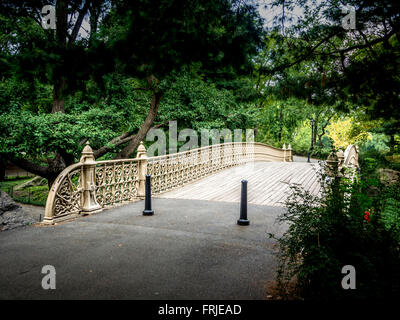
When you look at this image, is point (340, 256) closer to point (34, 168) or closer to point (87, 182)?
point (87, 182)

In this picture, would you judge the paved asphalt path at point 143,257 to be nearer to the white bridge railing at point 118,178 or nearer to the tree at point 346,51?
the white bridge railing at point 118,178

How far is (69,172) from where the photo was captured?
768 centimetres

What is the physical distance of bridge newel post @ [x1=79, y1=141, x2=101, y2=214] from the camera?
26.4ft

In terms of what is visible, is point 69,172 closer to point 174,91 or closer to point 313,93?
point 313,93

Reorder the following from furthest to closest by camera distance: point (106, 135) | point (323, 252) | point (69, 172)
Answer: point (106, 135) < point (69, 172) < point (323, 252)

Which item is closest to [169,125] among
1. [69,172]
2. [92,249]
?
[69,172]

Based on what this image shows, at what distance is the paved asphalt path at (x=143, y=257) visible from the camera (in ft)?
12.4

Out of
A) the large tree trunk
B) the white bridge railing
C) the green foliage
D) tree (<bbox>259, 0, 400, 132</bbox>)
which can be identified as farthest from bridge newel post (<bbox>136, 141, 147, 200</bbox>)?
the green foliage

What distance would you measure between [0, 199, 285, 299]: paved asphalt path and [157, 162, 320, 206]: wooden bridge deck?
9.04 ft

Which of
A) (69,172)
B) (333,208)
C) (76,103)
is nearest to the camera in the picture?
(333,208)

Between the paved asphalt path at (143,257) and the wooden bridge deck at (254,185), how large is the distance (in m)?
2.75

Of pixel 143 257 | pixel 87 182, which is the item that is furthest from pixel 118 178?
pixel 143 257

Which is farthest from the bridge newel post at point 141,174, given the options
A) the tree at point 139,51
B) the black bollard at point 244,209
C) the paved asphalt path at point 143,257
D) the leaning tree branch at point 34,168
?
the leaning tree branch at point 34,168
